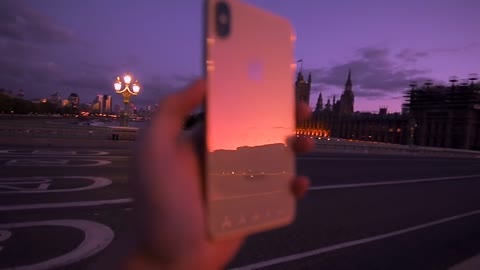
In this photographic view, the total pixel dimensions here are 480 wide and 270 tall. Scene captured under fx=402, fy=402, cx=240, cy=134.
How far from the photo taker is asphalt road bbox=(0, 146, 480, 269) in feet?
18.5

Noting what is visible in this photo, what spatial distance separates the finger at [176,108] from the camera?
144 cm

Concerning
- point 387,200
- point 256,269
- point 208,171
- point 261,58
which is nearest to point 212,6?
point 261,58

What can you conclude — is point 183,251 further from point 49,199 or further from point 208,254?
point 49,199

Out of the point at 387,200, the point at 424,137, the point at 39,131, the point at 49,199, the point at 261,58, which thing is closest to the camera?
the point at 261,58

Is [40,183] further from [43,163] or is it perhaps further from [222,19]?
[222,19]

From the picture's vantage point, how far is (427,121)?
96.3 m

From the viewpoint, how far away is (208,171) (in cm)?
140

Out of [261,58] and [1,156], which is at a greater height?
[261,58]

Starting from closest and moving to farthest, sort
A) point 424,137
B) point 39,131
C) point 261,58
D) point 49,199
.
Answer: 1. point 261,58
2. point 49,199
3. point 39,131
4. point 424,137

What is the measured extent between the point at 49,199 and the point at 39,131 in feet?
62.7

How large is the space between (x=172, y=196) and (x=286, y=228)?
6407mm

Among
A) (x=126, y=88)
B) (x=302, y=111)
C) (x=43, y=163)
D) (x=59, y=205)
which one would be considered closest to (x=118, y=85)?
(x=126, y=88)

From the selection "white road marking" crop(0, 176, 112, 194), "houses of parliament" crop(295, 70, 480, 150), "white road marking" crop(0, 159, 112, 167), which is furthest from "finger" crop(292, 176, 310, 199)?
"houses of parliament" crop(295, 70, 480, 150)

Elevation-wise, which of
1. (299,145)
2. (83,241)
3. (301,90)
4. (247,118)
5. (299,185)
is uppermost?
(301,90)
